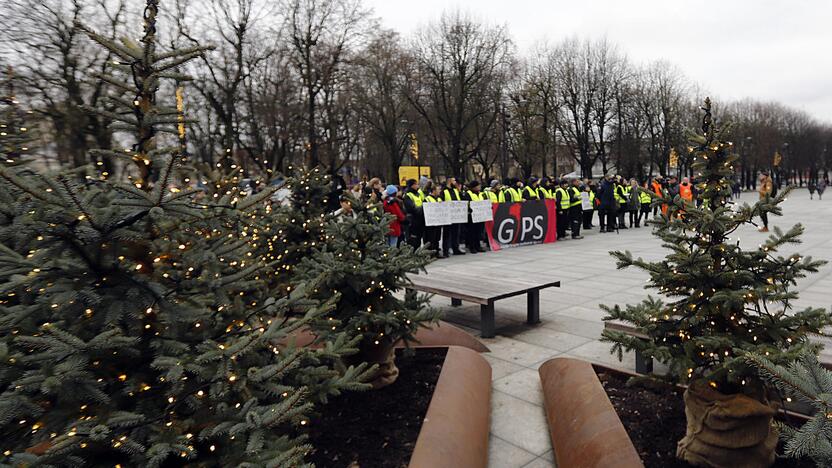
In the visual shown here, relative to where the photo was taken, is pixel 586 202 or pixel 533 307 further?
pixel 586 202

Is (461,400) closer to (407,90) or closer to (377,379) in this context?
(377,379)

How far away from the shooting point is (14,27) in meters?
12.7

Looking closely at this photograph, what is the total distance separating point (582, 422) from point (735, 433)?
89cm

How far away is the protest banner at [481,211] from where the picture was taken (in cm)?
1380

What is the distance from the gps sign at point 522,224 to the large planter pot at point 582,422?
10.1m

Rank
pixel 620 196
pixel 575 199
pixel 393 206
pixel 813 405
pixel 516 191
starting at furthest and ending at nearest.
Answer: pixel 620 196 < pixel 575 199 < pixel 516 191 < pixel 393 206 < pixel 813 405

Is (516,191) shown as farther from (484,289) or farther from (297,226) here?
(297,226)

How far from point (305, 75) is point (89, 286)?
26.1 m

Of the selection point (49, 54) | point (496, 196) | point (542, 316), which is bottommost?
point (542, 316)

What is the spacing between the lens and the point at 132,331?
91.4 inches

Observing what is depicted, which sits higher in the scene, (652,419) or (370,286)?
(370,286)

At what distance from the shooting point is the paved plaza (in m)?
3.96

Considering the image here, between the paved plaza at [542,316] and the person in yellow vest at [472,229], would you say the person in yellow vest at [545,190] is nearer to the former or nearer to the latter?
the paved plaza at [542,316]

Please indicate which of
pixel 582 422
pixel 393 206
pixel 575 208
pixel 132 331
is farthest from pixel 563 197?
pixel 132 331
